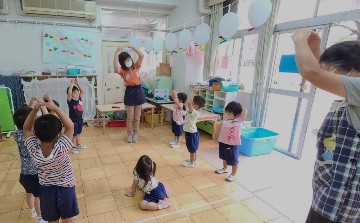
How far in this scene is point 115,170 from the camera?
2.92 metres

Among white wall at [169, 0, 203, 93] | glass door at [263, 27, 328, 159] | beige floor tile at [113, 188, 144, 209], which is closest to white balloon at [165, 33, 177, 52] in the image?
white wall at [169, 0, 203, 93]

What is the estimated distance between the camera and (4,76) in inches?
163

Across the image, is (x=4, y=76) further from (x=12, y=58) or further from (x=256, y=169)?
(x=256, y=169)

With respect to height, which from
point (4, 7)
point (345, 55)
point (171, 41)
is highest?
point (4, 7)

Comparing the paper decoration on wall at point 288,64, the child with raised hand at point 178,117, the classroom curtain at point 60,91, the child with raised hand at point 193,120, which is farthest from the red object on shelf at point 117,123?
the paper decoration on wall at point 288,64

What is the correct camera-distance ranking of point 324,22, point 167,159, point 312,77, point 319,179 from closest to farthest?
point 312,77, point 319,179, point 324,22, point 167,159

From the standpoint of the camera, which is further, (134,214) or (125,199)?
(125,199)

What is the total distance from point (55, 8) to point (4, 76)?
5.40 ft

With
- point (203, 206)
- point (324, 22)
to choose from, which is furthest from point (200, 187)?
point (324, 22)

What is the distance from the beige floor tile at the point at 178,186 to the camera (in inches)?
97.0

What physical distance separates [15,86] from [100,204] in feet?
11.0

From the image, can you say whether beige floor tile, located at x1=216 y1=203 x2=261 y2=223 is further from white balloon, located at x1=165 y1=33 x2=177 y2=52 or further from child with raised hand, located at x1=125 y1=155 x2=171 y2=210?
white balloon, located at x1=165 y1=33 x2=177 y2=52

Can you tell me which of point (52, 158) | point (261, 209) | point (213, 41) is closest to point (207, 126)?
point (213, 41)

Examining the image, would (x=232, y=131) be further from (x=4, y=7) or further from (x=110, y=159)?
(x=4, y=7)
